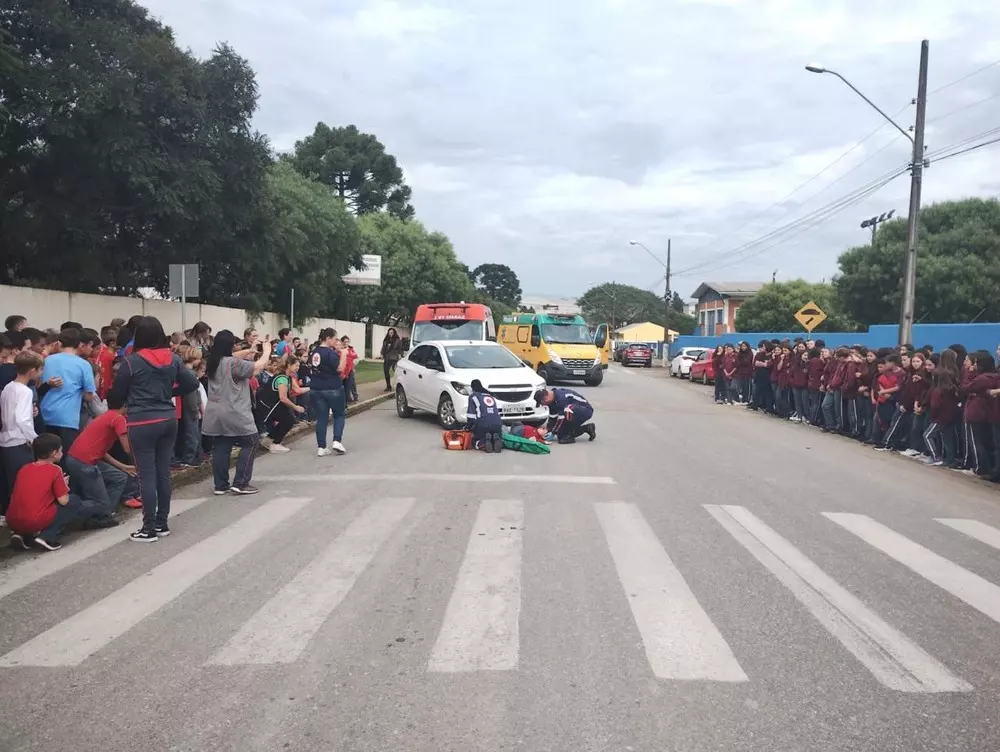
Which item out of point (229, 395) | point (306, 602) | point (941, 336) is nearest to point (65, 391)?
point (229, 395)

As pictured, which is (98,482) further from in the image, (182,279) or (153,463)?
(182,279)

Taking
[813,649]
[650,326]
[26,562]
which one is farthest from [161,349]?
[650,326]

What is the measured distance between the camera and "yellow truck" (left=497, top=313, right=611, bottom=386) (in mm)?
28125

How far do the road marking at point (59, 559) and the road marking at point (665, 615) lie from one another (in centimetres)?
416

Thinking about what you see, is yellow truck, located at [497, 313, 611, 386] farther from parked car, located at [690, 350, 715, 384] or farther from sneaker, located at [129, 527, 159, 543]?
sneaker, located at [129, 527, 159, 543]

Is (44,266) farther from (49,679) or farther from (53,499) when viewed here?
(49,679)

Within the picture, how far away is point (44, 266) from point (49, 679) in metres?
17.5

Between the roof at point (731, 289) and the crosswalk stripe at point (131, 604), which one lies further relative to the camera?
the roof at point (731, 289)

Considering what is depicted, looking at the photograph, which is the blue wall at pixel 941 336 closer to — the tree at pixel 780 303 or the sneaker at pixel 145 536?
the sneaker at pixel 145 536

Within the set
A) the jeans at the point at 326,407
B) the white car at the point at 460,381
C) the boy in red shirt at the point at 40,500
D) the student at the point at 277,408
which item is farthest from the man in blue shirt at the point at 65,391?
the white car at the point at 460,381

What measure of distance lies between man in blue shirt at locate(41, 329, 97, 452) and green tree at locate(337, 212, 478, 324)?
144 ft

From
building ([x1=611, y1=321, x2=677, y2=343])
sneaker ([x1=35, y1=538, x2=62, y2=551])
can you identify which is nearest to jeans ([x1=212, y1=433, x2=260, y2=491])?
sneaker ([x1=35, y1=538, x2=62, y2=551])

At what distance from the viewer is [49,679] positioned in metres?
4.21

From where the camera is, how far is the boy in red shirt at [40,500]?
665 cm
